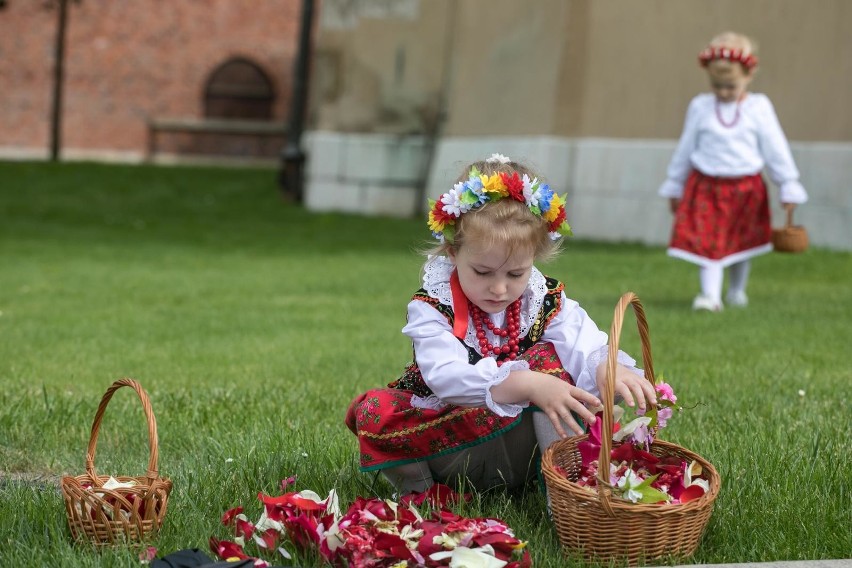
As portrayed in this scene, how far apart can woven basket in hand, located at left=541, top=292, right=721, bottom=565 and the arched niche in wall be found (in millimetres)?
27787

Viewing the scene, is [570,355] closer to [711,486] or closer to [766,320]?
[711,486]

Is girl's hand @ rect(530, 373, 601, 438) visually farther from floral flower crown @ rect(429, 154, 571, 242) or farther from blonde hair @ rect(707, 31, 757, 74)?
blonde hair @ rect(707, 31, 757, 74)

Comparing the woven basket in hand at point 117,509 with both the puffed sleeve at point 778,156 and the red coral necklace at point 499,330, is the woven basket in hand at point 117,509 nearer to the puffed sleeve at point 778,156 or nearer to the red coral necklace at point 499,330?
the red coral necklace at point 499,330

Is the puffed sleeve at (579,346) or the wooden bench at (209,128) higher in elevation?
the puffed sleeve at (579,346)

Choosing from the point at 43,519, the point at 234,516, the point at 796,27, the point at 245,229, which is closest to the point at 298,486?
the point at 234,516

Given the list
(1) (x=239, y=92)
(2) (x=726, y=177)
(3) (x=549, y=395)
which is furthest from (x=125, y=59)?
(3) (x=549, y=395)

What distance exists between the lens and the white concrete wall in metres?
11.1

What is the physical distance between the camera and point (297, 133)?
18.6 meters

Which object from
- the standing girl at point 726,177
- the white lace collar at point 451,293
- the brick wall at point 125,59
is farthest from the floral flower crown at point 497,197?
the brick wall at point 125,59

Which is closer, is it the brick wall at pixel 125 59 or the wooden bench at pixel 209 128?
the brick wall at pixel 125 59

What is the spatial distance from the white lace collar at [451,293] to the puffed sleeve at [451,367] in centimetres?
6

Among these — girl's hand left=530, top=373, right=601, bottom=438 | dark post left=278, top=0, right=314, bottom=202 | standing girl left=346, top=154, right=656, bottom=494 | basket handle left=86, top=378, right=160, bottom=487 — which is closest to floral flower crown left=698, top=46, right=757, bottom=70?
standing girl left=346, top=154, right=656, bottom=494

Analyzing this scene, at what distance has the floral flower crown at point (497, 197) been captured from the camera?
3338 millimetres

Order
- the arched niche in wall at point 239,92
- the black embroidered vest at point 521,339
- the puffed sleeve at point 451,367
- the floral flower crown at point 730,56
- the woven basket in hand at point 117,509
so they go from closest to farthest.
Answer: the woven basket in hand at point 117,509 < the puffed sleeve at point 451,367 < the black embroidered vest at point 521,339 < the floral flower crown at point 730,56 < the arched niche in wall at point 239,92
